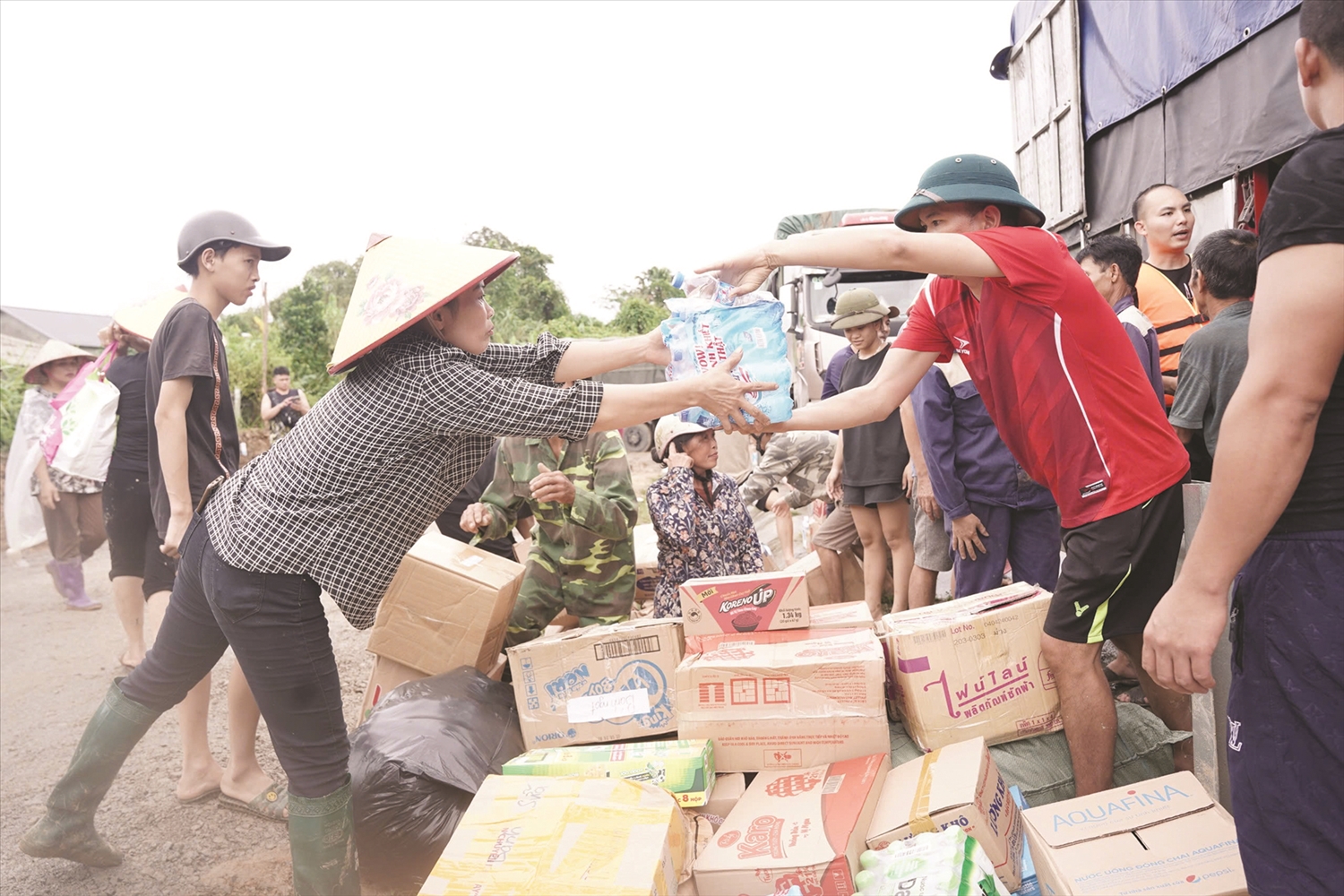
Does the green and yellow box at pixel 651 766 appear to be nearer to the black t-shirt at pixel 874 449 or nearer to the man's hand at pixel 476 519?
the man's hand at pixel 476 519

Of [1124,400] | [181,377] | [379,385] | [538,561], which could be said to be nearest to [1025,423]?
[1124,400]

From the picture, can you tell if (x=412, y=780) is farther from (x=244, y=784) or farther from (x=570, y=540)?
(x=570, y=540)

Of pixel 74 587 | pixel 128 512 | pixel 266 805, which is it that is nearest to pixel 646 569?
pixel 266 805

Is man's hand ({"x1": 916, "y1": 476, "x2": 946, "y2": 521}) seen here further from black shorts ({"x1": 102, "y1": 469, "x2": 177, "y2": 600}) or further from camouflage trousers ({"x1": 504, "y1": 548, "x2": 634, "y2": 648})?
black shorts ({"x1": 102, "y1": 469, "x2": 177, "y2": 600})

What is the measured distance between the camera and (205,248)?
3350mm

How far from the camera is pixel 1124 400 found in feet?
7.57

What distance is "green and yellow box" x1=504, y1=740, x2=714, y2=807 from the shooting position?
8.21 feet

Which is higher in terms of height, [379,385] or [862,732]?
[379,385]

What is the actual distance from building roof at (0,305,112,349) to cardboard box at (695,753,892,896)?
131 ft

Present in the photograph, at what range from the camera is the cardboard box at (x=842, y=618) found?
3.01 m

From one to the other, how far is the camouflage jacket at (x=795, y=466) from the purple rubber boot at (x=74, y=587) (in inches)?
205

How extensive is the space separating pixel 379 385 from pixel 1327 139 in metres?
2.01

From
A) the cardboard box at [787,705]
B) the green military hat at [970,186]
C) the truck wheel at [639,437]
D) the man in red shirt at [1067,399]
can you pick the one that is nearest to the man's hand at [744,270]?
the man in red shirt at [1067,399]

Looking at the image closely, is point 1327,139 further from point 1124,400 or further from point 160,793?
point 160,793
